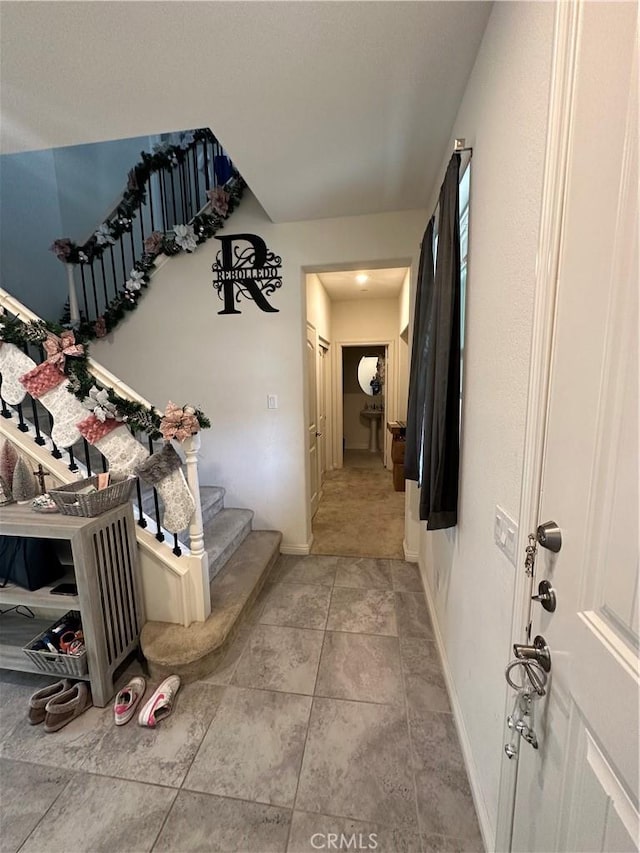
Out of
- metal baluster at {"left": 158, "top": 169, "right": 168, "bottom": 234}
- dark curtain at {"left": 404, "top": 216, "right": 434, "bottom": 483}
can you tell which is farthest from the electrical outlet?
metal baluster at {"left": 158, "top": 169, "right": 168, "bottom": 234}

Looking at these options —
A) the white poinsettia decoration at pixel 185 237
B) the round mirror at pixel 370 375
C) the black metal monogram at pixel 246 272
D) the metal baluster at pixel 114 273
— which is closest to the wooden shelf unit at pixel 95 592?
the black metal monogram at pixel 246 272

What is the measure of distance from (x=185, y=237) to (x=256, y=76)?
1536 mm

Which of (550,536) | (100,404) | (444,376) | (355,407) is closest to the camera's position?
(550,536)

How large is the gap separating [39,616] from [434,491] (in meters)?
2.34

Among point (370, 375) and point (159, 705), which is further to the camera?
point (370, 375)

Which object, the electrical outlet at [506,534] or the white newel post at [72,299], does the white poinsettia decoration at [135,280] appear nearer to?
the white newel post at [72,299]

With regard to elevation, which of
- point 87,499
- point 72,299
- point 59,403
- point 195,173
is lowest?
point 87,499

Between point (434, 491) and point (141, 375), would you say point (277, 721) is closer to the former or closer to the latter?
point (434, 491)

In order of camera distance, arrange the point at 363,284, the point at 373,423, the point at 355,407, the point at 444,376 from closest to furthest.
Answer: the point at 444,376, the point at 363,284, the point at 373,423, the point at 355,407

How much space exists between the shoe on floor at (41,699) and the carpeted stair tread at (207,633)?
35cm

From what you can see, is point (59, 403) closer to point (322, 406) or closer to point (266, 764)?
point (266, 764)

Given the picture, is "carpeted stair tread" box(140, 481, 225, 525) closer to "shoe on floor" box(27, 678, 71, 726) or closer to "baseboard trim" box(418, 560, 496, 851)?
"shoe on floor" box(27, 678, 71, 726)

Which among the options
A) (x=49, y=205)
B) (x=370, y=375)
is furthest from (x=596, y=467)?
(x=370, y=375)

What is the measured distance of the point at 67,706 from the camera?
57.4 inches
